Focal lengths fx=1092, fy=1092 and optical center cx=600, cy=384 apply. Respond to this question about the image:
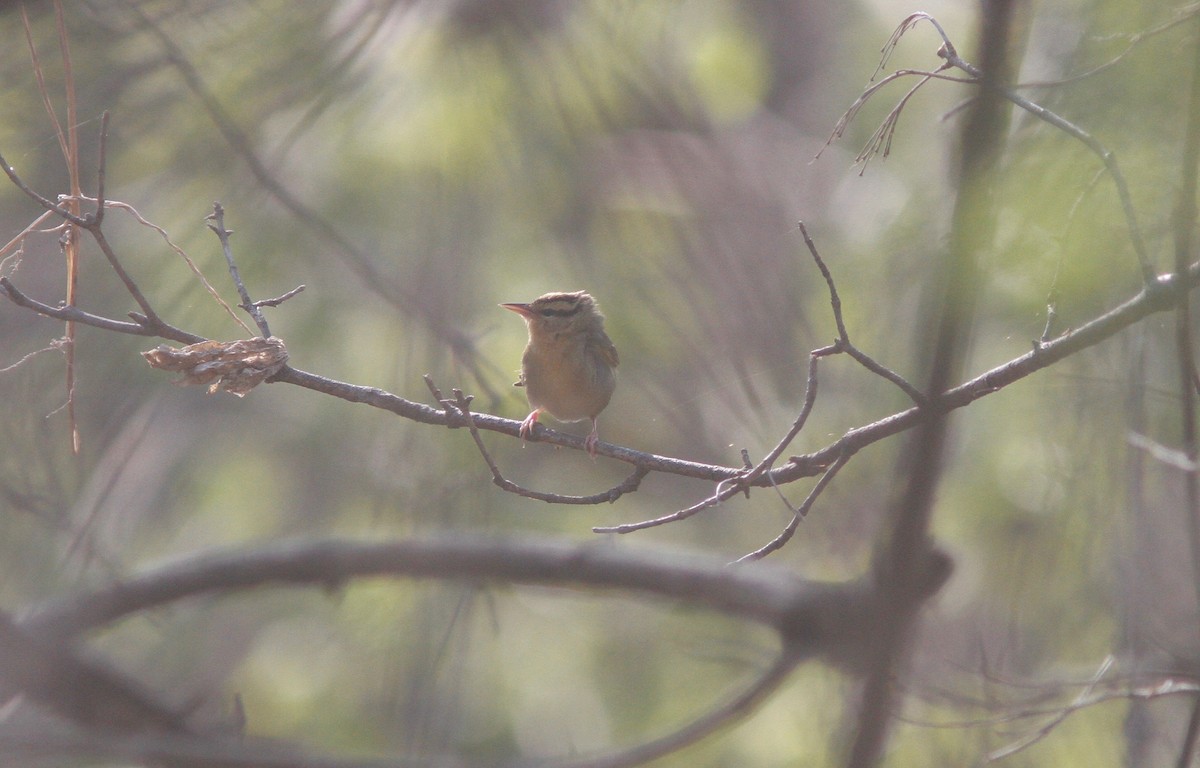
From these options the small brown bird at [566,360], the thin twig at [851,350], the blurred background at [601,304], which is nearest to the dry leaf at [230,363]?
the blurred background at [601,304]

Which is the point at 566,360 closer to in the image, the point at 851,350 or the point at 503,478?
the point at 503,478

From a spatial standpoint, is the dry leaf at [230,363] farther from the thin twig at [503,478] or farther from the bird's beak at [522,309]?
the bird's beak at [522,309]

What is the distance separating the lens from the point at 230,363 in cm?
233

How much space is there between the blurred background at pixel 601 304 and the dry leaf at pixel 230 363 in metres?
0.76

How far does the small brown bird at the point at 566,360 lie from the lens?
3879 millimetres

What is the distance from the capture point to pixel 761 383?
3.70 meters

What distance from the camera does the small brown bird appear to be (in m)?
3.88

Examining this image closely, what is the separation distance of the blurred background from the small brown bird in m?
0.16

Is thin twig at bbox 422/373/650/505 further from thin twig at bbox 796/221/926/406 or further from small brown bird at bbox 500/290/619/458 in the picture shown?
small brown bird at bbox 500/290/619/458

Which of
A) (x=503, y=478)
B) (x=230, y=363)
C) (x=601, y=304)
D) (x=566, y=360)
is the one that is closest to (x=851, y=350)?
(x=503, y=478)

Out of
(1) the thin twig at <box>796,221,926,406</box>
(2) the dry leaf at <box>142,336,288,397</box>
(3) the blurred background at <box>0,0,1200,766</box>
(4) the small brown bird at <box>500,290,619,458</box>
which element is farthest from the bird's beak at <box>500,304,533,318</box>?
(1) the thin twig at <box>796,221,926,406</box>

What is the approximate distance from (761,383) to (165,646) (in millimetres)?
3415

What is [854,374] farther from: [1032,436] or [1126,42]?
[1126,42]

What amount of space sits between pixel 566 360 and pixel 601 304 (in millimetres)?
436
